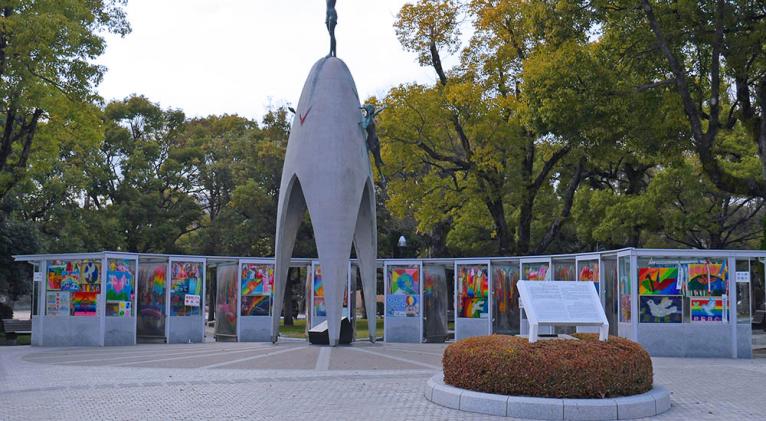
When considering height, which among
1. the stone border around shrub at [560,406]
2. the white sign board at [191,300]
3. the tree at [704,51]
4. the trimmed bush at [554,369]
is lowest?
the stone border around shrub at [560,406]

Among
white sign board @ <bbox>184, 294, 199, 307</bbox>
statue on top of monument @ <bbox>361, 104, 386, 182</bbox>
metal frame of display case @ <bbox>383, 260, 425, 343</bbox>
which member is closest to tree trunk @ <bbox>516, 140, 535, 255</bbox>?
metal frame of display case @ <bbox>383, 260, 425, 343</bbox>

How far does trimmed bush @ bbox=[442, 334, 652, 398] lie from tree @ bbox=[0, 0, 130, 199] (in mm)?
16117

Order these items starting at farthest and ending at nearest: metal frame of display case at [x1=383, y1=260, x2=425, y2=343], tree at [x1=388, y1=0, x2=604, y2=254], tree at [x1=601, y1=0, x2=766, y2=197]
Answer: tree at [x1=388, y1=0, x2=604, y2=254]
metal frame of display case at [x1=383, y1=260, x2=425, y2=343]
tree at [x1=601, y1=0, x2=766, y2=197]

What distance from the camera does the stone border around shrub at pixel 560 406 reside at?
9.39 meters

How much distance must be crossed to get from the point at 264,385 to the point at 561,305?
4.84 meters

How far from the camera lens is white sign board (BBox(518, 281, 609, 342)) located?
10828 millimetres

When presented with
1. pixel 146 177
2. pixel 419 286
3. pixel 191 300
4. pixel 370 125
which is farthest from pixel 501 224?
pixel 146 177

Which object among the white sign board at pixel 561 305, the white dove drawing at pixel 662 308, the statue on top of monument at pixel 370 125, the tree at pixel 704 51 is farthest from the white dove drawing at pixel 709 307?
the statue on top of monument at pixel 370 125

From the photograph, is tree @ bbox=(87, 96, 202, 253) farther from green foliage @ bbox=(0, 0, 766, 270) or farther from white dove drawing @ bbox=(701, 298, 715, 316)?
white dove drawing @ bbox=(701, 298, 715, 316)

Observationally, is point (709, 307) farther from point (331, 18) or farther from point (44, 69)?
point (44, 69)

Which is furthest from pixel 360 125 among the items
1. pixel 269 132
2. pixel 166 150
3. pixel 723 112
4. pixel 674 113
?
pixel 166 150

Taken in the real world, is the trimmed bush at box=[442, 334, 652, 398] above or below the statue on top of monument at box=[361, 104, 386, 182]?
below

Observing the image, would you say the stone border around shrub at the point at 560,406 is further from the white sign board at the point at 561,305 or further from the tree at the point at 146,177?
the tree at the point at 146,177

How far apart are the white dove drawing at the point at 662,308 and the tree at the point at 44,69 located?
1714 cm
